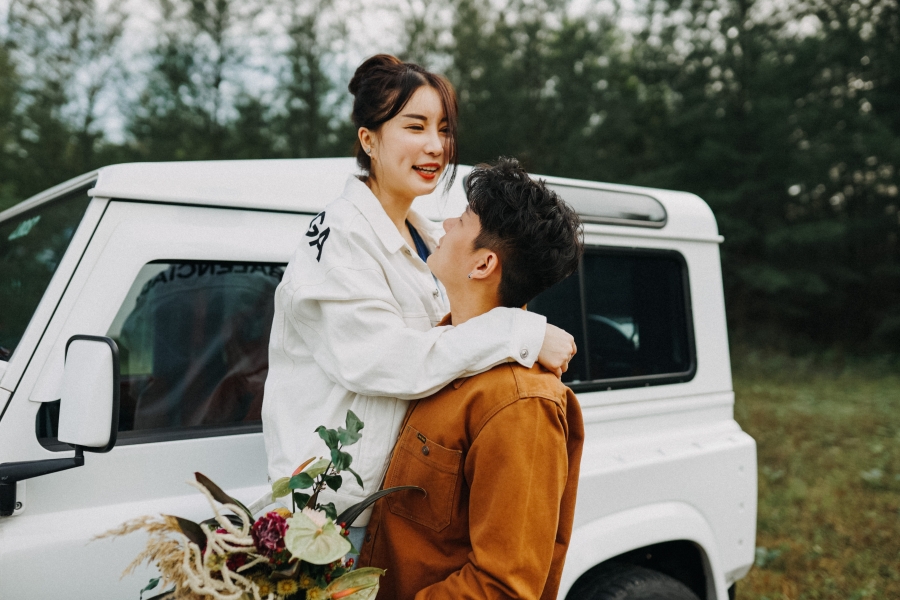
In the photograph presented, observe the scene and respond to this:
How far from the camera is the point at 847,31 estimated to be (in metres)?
18.5

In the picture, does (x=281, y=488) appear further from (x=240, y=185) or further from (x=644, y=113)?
(x=644, y=113)

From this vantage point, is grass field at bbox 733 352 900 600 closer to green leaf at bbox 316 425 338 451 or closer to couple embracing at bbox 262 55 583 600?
couple embracing at bbox 262 55 583 600

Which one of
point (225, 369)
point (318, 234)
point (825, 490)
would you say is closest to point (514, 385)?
point (318, 234)

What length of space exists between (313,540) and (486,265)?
28.1 inches

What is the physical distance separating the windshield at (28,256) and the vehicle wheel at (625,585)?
79.8 inches

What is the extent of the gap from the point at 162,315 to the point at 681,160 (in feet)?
62.2

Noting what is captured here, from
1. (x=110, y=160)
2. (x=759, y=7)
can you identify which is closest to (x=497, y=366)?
(x=110, y=160)

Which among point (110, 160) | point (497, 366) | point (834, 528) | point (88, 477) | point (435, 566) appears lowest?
point (834, 528)

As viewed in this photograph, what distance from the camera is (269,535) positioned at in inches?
49.7

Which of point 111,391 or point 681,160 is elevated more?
point 681,160

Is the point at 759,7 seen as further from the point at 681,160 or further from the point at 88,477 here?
the point at 88,477

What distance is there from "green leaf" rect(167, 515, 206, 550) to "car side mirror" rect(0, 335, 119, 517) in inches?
13.9

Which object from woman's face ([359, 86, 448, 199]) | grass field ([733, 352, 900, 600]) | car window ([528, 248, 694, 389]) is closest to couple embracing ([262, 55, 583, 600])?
woman's face ([359, 86, 448, 199])

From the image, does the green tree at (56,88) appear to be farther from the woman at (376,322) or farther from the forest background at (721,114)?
the woman at (376,322)
